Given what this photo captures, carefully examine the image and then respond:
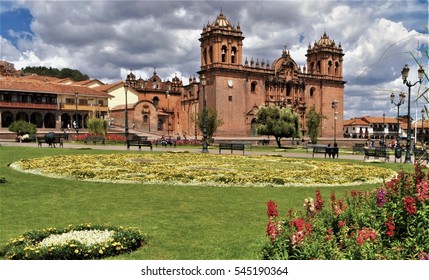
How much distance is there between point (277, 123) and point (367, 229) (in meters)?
43.2

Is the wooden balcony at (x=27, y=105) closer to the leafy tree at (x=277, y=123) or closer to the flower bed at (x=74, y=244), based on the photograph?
the leafy tree at (x=277, y=123)

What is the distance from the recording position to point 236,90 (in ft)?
218

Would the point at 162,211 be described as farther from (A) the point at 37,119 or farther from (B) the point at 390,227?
(A) the point at 37,119

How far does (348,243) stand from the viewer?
15.3ft

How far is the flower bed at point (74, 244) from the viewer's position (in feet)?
18.5

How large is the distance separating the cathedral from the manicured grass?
45.3 m

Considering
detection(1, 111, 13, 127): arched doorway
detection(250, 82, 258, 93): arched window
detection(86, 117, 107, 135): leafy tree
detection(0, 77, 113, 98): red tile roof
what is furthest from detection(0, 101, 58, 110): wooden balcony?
detection(250, 82, 258, 93): arched window

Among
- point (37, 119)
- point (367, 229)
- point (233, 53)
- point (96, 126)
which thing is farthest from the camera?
point (233, 53)

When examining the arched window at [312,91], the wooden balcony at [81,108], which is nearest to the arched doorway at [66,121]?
the wooden balcony at [81,108]

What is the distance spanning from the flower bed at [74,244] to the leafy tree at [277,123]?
→ 4156cm

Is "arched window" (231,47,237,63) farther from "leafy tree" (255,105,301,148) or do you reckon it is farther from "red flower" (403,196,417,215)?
"red flower" (403,196,417,215)

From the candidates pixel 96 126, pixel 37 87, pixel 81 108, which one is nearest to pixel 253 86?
pixel 81 108
